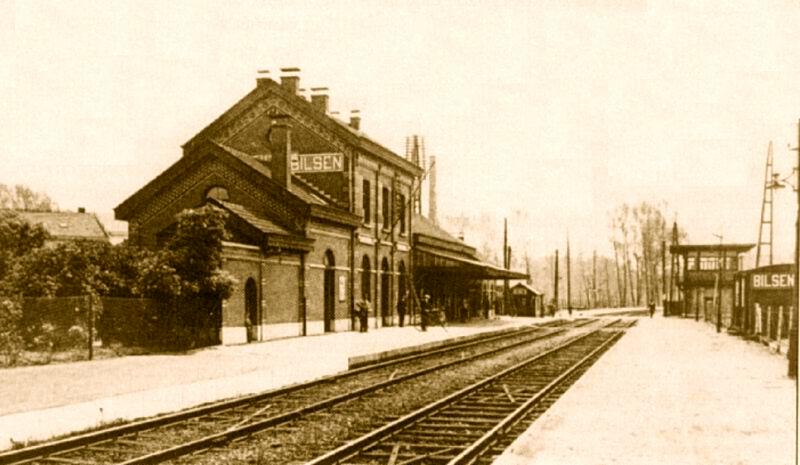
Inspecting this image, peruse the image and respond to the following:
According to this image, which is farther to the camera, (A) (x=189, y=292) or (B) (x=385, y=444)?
(A) (x=189, y=292)

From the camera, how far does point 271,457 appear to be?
9625 millimetres

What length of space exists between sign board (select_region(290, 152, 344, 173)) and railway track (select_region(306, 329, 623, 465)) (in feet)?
59.2

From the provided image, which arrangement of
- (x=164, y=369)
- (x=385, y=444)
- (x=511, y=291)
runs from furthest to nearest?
1. (x=511, y=291)
2. (x=164, y=369)
3. (x=385, y=444)

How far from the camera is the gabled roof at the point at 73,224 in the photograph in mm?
59875

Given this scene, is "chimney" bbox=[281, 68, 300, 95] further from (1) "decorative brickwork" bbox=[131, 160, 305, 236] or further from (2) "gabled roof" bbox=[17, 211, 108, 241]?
(2) "gabled roof" bbox=[17, 211, 108, 241]

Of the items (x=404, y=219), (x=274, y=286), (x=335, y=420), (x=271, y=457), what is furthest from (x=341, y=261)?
(x=271, y=457)

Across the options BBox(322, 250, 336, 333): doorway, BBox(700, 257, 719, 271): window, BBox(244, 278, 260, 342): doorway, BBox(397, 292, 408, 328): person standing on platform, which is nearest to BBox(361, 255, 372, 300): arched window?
BBox(397, 292, 408, 328): person standing on platform

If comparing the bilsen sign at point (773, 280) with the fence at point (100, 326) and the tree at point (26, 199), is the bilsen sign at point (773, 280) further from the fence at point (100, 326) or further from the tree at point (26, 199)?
the tree at point (26, 199)

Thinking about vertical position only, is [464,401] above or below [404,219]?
below

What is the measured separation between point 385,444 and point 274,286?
17901 millimetres

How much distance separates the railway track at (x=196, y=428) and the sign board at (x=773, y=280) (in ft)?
37.2

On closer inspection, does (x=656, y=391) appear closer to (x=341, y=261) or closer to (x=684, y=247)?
(x=341, y=261)

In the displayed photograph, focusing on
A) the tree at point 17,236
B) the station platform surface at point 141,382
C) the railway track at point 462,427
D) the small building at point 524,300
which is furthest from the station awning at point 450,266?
the railway track at point 462,427

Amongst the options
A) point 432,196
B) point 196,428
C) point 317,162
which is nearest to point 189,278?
point 196,428
